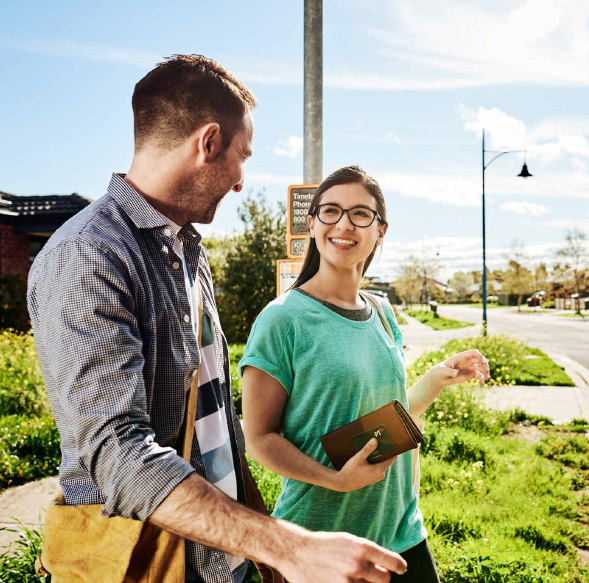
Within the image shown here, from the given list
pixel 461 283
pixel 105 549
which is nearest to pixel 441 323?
pixel 105 549

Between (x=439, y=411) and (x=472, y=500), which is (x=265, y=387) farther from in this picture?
(x=439, y=411)

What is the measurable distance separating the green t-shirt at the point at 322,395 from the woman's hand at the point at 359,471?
181 mm

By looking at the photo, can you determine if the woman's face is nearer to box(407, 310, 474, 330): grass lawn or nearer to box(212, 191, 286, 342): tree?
box(212, 191, 286, 342): tree

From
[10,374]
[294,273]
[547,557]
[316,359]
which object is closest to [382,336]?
[316,359]

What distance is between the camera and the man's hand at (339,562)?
36.0 inches

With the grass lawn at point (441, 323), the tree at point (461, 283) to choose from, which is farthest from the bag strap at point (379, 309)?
the tree at point (461, 283)

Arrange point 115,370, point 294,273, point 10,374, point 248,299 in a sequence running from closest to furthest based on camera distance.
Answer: point 115,370
point 294,273
point 10,374
point 248,299

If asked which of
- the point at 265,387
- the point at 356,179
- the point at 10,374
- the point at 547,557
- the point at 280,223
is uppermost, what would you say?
the point at 280,223

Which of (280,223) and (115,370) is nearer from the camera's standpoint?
(115,370)

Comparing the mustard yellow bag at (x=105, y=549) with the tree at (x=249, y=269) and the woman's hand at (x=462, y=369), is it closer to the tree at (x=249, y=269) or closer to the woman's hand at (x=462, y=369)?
A: the woman's hand at (x=462, y=369)

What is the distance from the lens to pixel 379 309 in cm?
225

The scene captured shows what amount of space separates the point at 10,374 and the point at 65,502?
7216 millimetres

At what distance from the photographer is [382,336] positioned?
208 centimetres

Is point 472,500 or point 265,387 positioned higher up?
point 265,387
